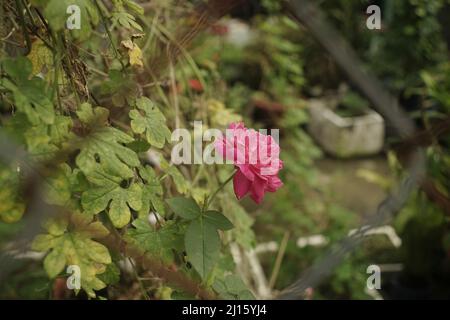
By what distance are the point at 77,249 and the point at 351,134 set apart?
3005 mm

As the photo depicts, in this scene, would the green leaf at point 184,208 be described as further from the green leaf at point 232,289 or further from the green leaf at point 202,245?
the green leaf at point 232,289

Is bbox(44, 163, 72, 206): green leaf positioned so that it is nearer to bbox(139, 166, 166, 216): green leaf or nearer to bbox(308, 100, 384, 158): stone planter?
bbox(139, 166, 166, 216): green leaf

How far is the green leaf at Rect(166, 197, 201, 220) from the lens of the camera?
2.36 feet

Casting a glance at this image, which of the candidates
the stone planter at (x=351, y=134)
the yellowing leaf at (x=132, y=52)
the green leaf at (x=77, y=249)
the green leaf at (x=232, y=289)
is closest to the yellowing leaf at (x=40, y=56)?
the yellowing leaf at (x=132, y=52)

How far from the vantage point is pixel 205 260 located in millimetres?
687

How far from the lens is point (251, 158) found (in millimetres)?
702

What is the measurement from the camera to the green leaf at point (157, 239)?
73cm

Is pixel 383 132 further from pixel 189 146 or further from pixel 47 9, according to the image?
pixel 47 9

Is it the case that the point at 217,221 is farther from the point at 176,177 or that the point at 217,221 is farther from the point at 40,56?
the point at 40,56

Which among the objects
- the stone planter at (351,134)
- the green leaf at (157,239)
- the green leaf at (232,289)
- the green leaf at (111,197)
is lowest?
the stone planter at (351,134)

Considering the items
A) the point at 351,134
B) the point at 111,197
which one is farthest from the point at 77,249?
the point at 351,134

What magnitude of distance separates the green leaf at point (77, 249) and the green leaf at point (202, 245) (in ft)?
0.34
